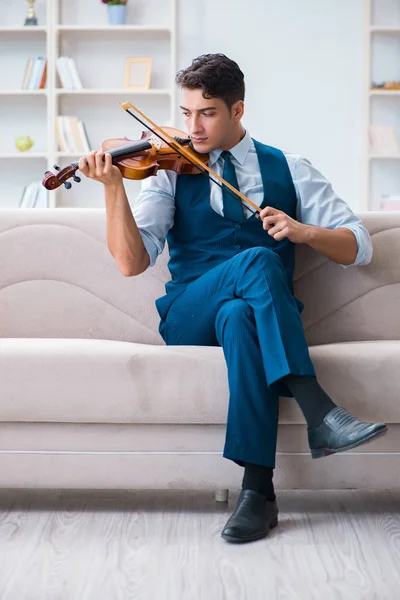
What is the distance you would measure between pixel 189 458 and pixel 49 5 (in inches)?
149

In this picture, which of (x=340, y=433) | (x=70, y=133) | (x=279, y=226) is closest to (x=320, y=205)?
(x=279, y=226)

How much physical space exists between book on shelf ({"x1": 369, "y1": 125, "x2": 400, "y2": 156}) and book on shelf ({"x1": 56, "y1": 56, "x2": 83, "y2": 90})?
176cm

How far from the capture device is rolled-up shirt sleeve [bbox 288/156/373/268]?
7.06 ft

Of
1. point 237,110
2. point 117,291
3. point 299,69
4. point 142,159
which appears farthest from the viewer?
point 299,69

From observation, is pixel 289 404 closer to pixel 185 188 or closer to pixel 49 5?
pixel 185 188

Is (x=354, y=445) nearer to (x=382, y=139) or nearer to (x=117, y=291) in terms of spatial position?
(x=117, y=291)

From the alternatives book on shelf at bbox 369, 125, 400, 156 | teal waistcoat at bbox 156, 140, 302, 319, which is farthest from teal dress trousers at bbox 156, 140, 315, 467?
book on shelf at bbox 369, 125, 400, 156

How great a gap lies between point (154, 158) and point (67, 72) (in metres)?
3.15

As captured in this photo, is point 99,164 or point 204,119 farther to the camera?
point 204,119

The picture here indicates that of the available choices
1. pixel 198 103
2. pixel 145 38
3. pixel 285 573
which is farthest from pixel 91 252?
pixel 145 38

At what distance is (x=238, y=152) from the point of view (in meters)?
2.18

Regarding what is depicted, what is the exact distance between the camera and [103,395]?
1819 millimetres

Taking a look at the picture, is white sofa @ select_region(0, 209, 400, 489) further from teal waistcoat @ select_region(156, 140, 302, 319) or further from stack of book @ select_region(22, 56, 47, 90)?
stack of book @ select_region(22, 56, 47, 90)

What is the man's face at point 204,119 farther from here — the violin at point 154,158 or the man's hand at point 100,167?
the man's hand at point 100,167
